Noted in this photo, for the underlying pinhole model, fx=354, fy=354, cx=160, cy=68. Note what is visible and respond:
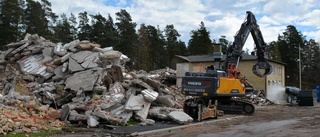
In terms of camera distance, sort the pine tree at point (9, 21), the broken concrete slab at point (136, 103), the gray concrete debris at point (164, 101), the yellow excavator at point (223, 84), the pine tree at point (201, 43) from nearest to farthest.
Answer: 1. the broken concrete slab at point (136, 103)
2. the gray concrete debris at point (164, 101)
3. the yellow excavator at point (223, 84)
4. the pine tree at point (9, 21)
5. the pine tree at point (201, 43)

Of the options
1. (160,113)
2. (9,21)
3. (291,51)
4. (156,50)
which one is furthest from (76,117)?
(291,51)

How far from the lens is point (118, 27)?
67.9 meters

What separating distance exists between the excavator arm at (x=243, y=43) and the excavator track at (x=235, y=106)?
192 centimetres

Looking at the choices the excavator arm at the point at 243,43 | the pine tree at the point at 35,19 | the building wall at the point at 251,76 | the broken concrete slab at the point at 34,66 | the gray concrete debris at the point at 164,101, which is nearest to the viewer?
the gray concrete debris at the point at 164,101

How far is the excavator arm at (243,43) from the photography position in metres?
21.2

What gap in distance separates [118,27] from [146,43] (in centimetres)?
773

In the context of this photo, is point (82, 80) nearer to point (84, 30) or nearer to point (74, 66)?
point (74, 66)

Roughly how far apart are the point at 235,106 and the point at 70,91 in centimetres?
940

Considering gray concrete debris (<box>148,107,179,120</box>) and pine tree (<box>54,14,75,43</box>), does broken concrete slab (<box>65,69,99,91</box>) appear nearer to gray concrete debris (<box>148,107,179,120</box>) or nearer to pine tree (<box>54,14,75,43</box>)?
gray concrete debris (<box>148,107,179,120</box>)

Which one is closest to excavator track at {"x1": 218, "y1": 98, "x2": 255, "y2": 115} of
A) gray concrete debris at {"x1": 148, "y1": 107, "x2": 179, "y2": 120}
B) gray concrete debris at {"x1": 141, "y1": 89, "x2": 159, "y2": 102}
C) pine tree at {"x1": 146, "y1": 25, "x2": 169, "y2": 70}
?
gray concrete debris at {"x1": 148, "y1": 107, "x2": 179, "y2": 120}

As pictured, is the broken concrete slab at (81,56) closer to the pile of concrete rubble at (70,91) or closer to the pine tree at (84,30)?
the pile of concrete rubble at (70,91)

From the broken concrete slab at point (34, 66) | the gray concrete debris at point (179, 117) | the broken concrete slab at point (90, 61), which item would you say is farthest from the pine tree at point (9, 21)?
the gray concrete debris at point (179, 117)

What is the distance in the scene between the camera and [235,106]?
2052 cm

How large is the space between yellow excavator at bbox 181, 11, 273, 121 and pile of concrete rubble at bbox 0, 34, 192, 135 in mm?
1152
